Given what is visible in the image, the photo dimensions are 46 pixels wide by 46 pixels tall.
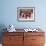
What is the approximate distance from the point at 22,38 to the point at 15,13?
0.94 m

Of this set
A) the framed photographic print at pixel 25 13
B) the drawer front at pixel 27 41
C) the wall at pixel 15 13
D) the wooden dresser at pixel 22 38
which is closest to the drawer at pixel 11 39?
the wooden dresser at pixel 22 38

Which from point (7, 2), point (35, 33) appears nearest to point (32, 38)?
point (35, 33)

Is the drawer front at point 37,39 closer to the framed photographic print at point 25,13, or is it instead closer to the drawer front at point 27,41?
the drawer front at point 27,41

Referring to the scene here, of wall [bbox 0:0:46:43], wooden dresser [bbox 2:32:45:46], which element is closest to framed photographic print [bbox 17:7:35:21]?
wall [bbox 0:0:46:43]

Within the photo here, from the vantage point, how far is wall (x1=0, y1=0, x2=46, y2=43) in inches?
178

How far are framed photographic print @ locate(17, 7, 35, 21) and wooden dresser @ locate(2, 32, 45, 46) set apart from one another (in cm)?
67

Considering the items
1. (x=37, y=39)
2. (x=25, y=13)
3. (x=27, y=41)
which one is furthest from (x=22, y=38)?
(x=25, y=13)

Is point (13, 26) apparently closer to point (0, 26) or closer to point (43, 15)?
point (0, 26)

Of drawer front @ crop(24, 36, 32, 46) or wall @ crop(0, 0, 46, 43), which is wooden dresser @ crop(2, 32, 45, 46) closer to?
drawer front @ crop(24, 36, 32, 46)

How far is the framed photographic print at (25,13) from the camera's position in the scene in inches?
178

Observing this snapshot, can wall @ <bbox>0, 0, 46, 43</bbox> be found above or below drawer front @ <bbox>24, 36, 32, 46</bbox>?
above

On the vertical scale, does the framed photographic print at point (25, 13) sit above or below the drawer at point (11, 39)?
above

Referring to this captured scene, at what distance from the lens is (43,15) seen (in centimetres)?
454

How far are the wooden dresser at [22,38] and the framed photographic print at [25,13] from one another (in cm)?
67
